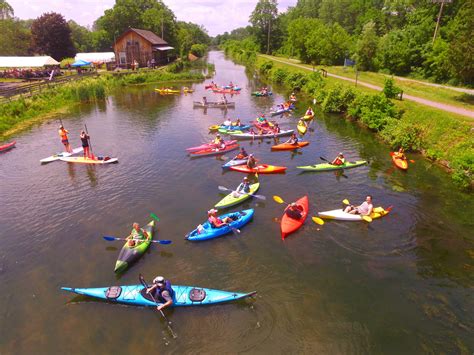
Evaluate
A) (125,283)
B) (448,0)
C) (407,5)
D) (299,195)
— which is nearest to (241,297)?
(125,283)

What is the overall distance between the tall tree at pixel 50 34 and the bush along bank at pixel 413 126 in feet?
202

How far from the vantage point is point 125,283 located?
1392cm

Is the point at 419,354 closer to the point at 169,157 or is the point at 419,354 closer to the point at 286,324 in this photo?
the point at 286,324

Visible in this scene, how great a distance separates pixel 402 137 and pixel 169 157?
65.8ft

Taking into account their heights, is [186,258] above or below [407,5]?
below

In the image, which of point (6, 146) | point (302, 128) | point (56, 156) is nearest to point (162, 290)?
point (56, 156)

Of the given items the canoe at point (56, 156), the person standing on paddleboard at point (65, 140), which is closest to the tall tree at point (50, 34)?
the person standing on paddleboard at point (65, 140)

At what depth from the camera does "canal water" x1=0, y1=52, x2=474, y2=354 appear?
11.6 m

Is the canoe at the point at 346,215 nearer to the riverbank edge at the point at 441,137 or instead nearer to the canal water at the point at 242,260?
the canal water at the point at 242,260

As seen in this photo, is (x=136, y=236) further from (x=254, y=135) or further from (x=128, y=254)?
(x=254, y=135)

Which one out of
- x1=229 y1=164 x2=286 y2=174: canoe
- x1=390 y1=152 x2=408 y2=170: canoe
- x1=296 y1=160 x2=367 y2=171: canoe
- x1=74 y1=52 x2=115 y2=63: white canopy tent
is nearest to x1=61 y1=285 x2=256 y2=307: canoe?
x1=229 y1=164 x2=286 y2=174: canoe

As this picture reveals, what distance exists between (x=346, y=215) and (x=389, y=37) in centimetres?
4739

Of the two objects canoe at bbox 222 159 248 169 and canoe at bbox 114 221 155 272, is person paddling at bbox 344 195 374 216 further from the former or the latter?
canoe at bbox 114 221 155 272

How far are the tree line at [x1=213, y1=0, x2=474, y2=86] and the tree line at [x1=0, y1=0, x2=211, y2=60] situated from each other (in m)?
32.6
